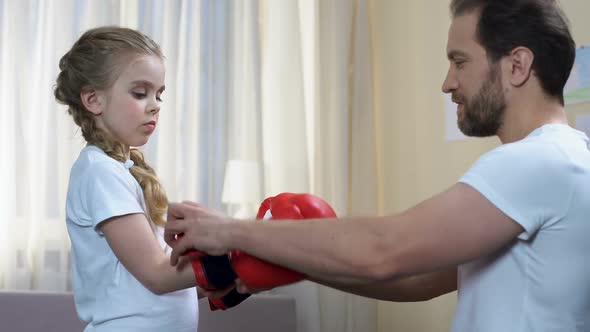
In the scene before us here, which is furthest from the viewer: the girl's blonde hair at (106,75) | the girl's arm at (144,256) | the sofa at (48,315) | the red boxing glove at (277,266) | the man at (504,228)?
the sofa at (48,315)

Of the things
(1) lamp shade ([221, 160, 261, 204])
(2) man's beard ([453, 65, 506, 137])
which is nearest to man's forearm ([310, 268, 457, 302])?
(2) man's beard ([453, 65, 506, 137])

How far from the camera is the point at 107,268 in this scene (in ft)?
4.83

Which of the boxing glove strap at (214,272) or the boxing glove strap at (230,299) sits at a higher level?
the boxing glove strap at (214,272)

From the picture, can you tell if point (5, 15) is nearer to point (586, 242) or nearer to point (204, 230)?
point (204, 230)

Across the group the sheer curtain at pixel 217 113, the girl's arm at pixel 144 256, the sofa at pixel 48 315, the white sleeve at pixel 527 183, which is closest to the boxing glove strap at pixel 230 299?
the girl's arm at pixel 144 256

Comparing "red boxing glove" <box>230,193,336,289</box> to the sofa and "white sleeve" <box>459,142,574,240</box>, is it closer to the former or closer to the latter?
"white sleeve" <box>459,142,574,240</box>

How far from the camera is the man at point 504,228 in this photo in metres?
1.18

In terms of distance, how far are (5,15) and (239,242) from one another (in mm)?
2232

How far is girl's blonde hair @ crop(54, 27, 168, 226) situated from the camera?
1575 mm

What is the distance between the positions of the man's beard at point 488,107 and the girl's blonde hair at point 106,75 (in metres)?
0.65

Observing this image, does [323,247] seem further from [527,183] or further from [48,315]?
[48,315]

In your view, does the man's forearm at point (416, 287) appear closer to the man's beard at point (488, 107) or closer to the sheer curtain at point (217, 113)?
the man's beard at point (488, 107)

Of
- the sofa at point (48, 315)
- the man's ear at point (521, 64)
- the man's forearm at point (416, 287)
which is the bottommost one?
the sofa at point (48, 315)

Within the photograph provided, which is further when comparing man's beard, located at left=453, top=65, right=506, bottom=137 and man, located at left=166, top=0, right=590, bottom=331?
man's beard, located at left=453, top=65, right=506, bottom=137
